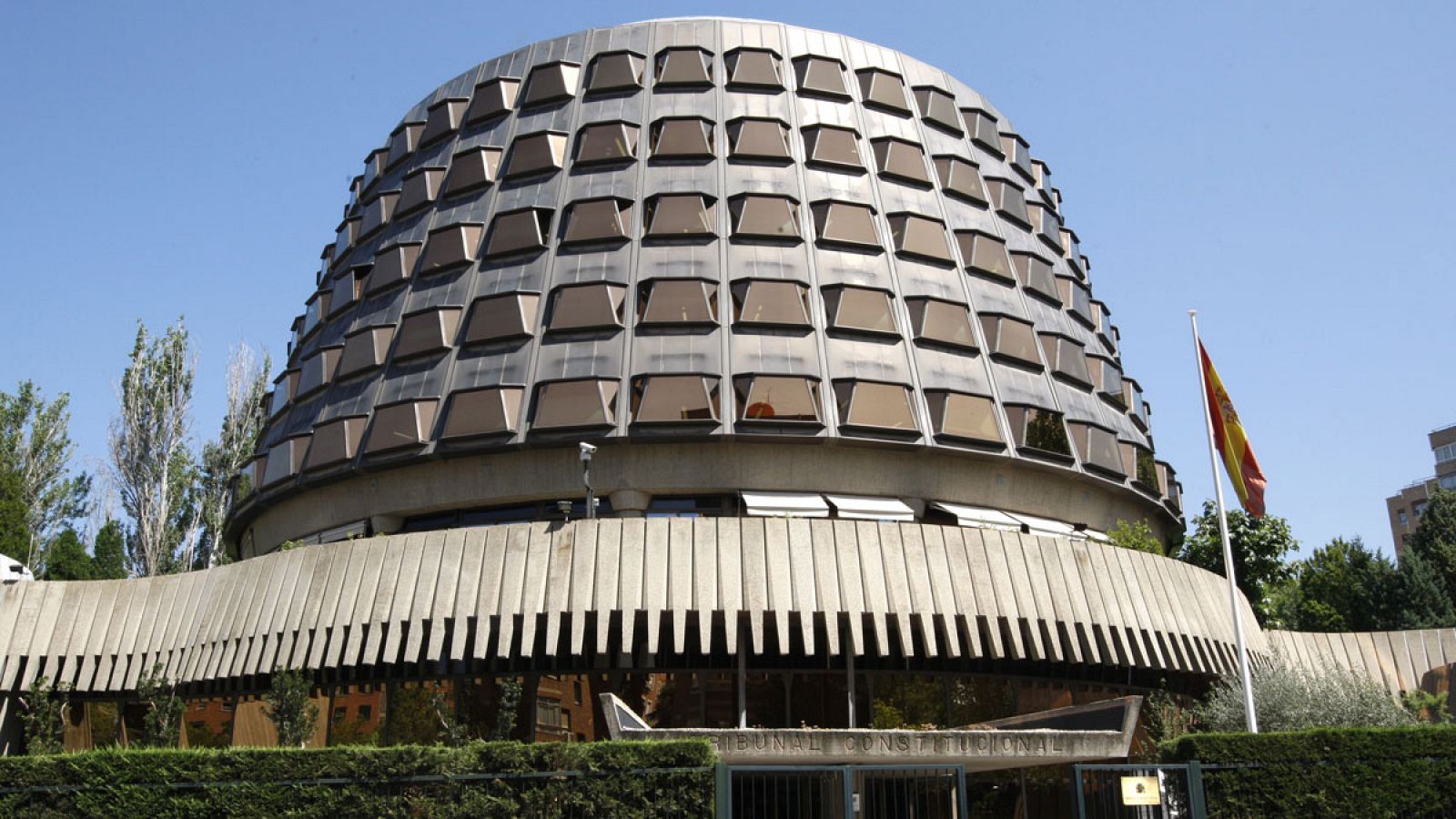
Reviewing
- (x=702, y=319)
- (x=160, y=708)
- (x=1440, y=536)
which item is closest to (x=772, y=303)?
(x=702, y=319)

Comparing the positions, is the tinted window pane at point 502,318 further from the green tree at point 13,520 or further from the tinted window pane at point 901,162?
the green tree at point 13,520

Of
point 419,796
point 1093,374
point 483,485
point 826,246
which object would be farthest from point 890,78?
point 419,796

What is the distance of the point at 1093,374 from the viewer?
40.1m

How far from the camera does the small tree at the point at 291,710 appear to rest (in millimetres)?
25375

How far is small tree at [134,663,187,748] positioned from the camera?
28.2 m

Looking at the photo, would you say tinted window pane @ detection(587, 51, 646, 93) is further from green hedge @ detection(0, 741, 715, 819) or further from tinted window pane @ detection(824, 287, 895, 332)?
green hedge @ detection(0, 741, 715, 819)

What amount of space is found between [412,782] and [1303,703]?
19609 millimetres

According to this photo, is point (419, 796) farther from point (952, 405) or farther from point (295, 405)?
point (295, 405)

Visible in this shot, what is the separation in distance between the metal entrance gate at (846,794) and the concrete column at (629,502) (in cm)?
1085

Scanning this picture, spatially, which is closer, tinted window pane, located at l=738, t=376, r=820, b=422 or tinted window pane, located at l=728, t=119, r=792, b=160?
tinted window pane, located at l=738, t=376, r=820, b=422

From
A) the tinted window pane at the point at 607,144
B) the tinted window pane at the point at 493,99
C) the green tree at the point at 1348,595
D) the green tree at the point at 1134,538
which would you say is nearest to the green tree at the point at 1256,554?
the green tree at the point at 1348,595

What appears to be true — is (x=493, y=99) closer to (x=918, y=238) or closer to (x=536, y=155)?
(x=536, y=155)

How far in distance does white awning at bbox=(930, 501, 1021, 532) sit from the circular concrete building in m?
0.08

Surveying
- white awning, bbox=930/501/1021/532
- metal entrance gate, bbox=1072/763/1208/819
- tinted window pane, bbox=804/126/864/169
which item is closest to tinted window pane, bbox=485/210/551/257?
tinted window pane, bbox=804/126/864/169
